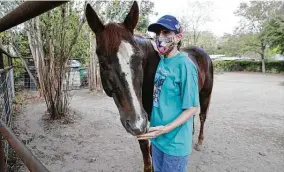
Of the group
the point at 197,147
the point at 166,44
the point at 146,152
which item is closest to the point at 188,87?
the point at 166,44

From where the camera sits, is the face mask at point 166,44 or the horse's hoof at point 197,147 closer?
the face mask at point 166,44

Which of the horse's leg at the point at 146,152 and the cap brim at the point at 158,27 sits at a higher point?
the cap brim at the point at 158,27

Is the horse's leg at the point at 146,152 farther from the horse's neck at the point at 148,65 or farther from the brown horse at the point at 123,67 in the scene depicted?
the brown horse at the point at 123,67

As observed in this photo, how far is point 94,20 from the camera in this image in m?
1.58

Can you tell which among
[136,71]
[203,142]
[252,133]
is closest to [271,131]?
[252,133]

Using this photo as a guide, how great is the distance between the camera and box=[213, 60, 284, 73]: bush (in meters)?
24.2

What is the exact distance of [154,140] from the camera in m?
1.74

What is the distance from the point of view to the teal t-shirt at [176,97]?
4.84 feet

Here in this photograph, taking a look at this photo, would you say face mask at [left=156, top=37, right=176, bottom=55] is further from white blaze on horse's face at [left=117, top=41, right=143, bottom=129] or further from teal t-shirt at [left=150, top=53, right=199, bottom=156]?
white blaze on horse's face at [left=117, top=41, right=143, bottom=129]

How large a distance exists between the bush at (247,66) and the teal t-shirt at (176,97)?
961 inches

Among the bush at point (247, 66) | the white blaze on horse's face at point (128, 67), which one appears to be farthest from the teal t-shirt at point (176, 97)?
the bush at point (247, 66)

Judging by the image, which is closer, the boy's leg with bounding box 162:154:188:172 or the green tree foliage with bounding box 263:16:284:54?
the boy's leg with bounding box 162:154:188:172

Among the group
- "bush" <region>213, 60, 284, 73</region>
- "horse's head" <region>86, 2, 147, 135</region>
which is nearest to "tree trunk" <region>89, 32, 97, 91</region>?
"horse's head" <region>86, 2, 147, 135</region>

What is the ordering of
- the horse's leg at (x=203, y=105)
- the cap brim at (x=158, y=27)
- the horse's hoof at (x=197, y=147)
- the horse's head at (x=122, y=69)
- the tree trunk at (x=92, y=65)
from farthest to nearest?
the tree trunk at (x=92, y=65) < the horse's leg at (x=203, y=105) < the horse's hoof at (x=197, y=147) < the cap brim at (x=158, y=27) < the horse's head at (x=122, y=69)
